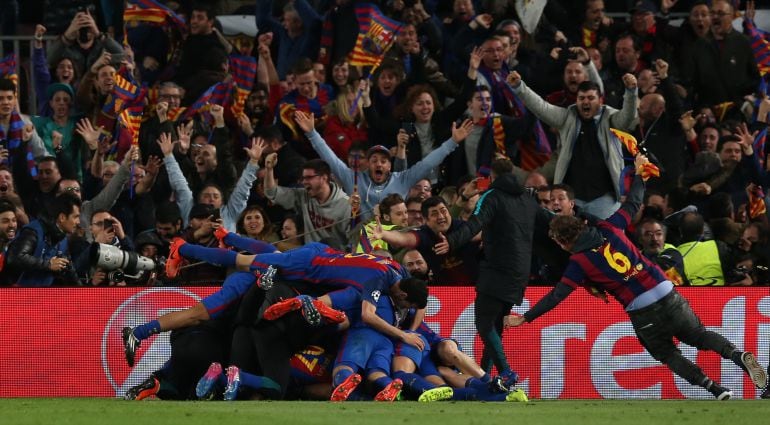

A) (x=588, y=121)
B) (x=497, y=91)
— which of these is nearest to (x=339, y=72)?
(x=497, y=91)

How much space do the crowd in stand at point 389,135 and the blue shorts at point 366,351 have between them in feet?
3.13

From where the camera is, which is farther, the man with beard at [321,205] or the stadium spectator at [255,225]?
the man with beard at [321,205]

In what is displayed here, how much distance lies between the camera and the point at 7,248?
48.4ft

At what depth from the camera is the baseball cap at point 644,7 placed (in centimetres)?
1840

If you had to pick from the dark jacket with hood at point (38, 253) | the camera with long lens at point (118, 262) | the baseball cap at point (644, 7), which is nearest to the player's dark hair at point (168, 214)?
the camera with long lens at point (118, 262)

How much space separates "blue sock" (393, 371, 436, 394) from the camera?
13.1 m

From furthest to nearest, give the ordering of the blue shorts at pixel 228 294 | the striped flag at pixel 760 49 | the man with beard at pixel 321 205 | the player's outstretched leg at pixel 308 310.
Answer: the striped flag at pixel 760 49, the man with beard at pixel 321 205, the blue shorts at pixel 228 294, the player's outstretched leg at pixel 308 310

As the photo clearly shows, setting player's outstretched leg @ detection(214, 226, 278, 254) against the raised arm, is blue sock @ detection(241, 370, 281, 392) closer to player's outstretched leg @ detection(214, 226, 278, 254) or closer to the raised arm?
player's outstretched leg @ detection(214, 226, 278, 254)

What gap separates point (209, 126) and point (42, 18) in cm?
414

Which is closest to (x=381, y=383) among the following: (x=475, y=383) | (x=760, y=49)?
(x=475, y=383)

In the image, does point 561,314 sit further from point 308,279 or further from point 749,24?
point 749,24

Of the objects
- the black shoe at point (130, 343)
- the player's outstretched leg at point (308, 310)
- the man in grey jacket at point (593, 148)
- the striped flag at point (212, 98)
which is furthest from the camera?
the striped flag at point (212, 98)

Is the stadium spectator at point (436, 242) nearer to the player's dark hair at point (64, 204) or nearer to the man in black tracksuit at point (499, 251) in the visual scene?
the man in black tracksuit at point (499, 251)

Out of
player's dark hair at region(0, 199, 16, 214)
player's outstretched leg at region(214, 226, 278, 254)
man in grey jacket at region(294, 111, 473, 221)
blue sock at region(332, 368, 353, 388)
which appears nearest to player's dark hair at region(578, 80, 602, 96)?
man in grey jacket at region(294, 111, 473, 221)
